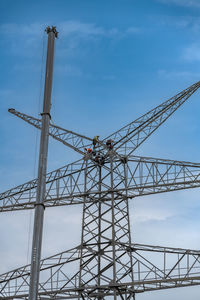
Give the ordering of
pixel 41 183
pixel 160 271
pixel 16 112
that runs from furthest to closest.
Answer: pixel 16 112, pixel 160 271, pixel 41 183

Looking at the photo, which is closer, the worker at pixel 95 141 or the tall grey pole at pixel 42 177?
the tall grey pole at pixel 42 177

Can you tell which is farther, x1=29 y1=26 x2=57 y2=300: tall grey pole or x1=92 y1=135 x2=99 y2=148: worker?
x1=92 y1=135 x2=99 y2=148: worker

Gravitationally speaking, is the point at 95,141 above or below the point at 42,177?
above

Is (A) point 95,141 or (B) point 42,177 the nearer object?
(B) point 42,177

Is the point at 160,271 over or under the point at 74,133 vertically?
under

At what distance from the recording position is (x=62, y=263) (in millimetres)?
40594

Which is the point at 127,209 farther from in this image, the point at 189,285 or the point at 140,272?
the point at 189,285

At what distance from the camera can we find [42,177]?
32.5m

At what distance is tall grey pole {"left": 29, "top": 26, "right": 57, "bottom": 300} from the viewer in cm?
2892

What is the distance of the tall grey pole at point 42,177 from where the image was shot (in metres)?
28.9

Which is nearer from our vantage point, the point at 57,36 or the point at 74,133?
the point at 57,36

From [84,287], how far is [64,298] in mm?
2583

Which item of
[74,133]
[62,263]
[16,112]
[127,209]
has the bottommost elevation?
[62,263]

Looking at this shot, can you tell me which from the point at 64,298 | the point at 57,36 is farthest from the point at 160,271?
the point at 57,36
